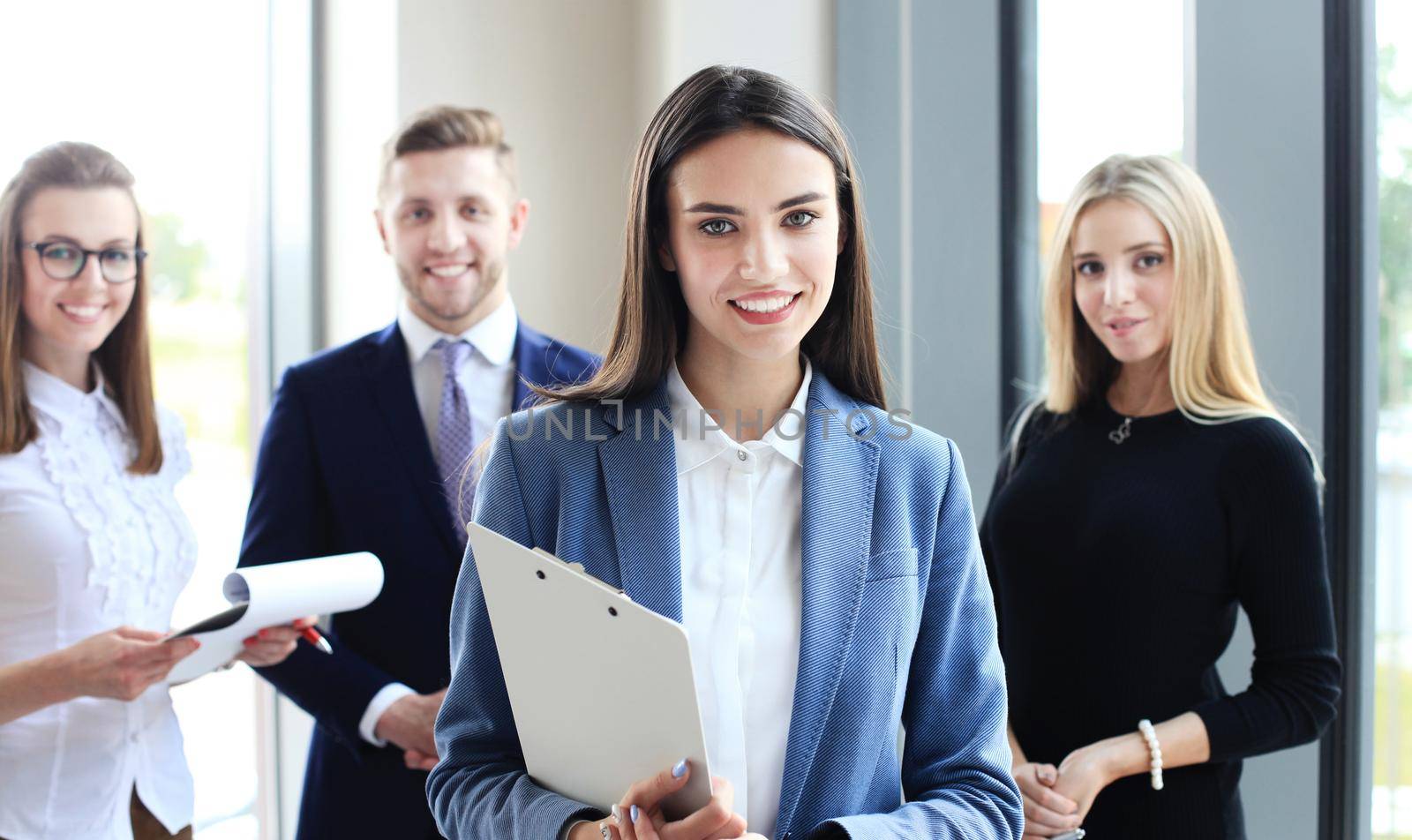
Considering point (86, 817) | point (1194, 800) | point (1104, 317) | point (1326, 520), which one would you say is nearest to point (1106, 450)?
point (1104, 317)

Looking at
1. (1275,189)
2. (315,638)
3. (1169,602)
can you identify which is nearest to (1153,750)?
(1169,602)

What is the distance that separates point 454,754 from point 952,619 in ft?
1.93

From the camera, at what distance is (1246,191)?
192 centimetres

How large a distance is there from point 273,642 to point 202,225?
1734mm

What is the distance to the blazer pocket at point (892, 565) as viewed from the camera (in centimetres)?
129

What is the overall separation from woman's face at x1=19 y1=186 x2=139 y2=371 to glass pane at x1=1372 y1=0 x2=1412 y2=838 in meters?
2.18

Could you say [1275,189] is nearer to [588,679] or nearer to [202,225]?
[588,679]

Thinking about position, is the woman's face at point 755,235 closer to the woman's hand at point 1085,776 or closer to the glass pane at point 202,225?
the woman's hand at point 1085,776

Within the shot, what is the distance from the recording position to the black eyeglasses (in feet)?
6.55

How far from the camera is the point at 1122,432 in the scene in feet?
6.39

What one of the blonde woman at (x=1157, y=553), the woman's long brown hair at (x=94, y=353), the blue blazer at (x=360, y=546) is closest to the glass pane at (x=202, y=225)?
the woman's long brown hair at (x=94, y=353)

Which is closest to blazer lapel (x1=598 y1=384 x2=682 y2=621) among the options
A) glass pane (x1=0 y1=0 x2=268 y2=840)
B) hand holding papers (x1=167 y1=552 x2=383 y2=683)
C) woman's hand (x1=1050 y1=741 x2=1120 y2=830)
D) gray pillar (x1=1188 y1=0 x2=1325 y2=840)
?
hand holding papers (x1=167 y1=552 x2=383 y2=683)

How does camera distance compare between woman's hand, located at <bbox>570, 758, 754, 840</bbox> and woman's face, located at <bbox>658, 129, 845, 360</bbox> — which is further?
woman's face, located at <bbox>658, 129, 845, 360</bbox>

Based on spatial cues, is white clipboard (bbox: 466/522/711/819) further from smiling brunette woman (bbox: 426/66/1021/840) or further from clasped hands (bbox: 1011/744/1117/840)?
clasped hands (bbox: 1011/744/1117/840)
